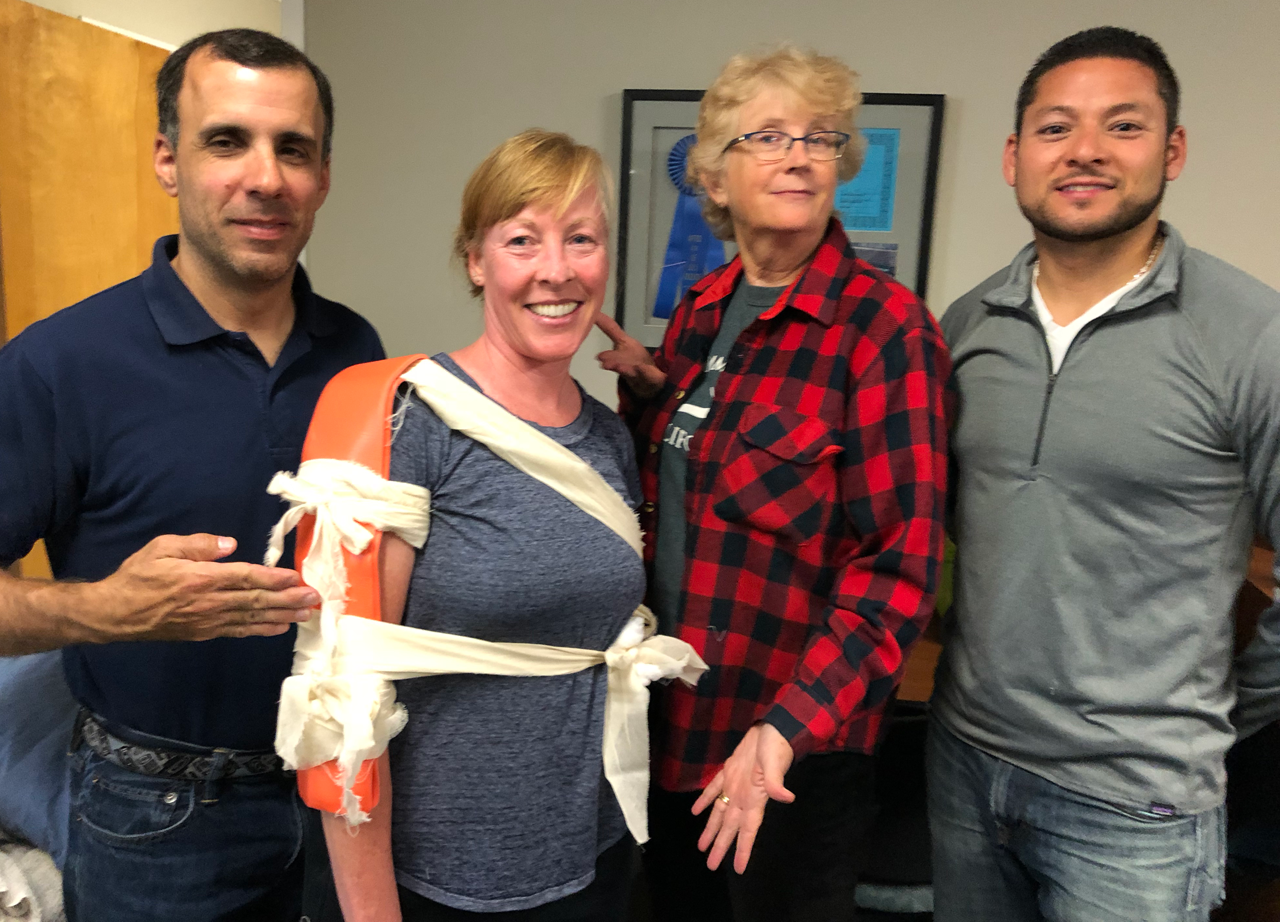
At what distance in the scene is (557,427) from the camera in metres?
1.07

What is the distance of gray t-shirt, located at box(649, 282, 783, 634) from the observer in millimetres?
1222

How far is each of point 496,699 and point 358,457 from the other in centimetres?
33

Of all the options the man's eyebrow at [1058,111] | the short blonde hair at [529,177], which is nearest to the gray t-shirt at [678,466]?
the short blonde hair at [529,177]

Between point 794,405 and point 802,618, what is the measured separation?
11.7 inches

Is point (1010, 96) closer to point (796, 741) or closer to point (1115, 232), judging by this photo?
point (1115, 232)

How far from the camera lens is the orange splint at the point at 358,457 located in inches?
34.8

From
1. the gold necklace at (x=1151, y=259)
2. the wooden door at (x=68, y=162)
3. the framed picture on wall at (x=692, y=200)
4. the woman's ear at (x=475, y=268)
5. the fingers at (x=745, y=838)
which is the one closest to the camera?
the fingers at (x=745, y=838)

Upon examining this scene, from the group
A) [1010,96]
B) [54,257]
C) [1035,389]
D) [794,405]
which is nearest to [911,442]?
[794,405]

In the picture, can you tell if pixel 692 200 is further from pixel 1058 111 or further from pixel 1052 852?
pixel 1052 852

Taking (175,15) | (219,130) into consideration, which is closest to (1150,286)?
(219,130)

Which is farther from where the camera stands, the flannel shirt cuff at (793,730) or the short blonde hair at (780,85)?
the short blonde hair at (780,85)

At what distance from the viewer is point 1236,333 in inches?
42.6

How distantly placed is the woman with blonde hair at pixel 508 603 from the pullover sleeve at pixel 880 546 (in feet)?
0.84

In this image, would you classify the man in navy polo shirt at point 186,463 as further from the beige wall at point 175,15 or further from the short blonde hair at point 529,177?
the beige wall at point 175,15
